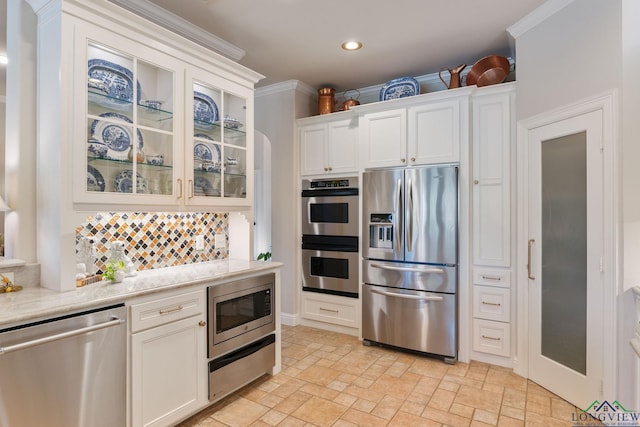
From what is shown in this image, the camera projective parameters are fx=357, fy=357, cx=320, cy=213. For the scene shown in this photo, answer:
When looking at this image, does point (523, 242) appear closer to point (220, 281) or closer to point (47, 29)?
point (220, 281)

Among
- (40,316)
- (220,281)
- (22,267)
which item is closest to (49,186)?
(22,267)

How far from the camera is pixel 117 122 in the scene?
2129 mm

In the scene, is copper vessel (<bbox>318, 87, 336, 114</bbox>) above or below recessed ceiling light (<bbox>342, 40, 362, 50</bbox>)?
Result: below

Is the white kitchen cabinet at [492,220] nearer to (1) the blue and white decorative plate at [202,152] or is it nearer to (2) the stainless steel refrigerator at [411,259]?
(2) the stainless steel refrigerator at [411,259]

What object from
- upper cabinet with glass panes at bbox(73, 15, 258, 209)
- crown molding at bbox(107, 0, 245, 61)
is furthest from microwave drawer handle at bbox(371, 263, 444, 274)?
crown molding at bbox(107, 0, 245, 61)

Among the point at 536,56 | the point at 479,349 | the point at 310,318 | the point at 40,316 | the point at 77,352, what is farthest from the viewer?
the point at 310,318

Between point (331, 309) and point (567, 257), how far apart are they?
2320 mm

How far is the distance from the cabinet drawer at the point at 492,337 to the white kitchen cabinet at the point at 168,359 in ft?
7.64

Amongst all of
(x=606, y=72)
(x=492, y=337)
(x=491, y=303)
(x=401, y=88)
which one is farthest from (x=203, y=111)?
(x=492, y=337)

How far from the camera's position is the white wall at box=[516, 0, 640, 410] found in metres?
2.08

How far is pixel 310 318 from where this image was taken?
416cm

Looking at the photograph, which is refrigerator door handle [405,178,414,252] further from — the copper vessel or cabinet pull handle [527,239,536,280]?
the copper vessel

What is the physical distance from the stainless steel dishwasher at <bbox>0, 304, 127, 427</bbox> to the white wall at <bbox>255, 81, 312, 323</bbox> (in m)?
2.46

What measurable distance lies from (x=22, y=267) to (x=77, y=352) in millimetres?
677
